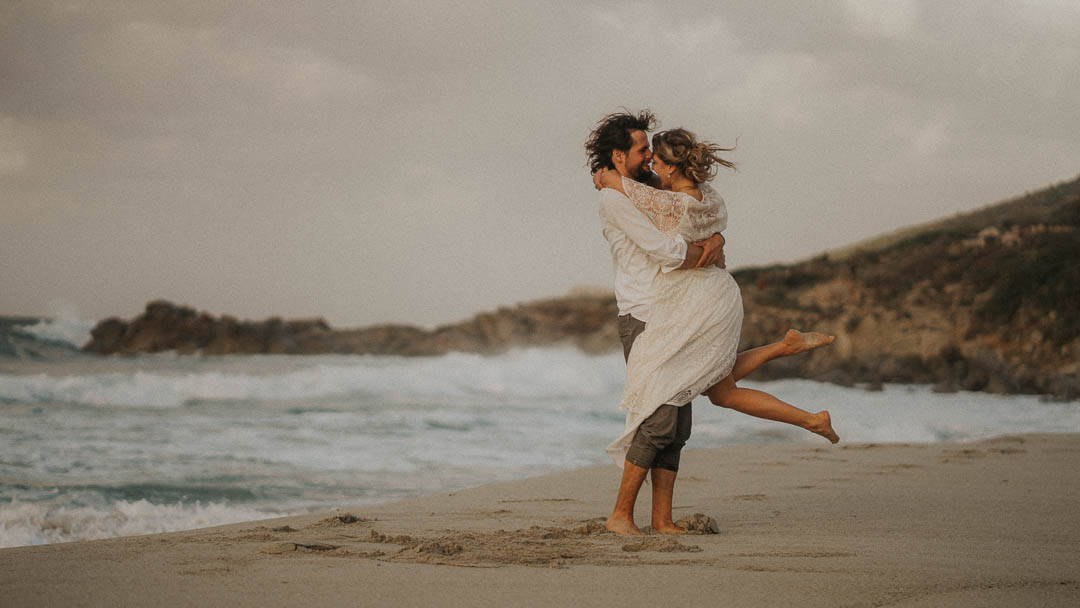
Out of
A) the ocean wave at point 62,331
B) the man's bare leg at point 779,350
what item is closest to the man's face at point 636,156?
the man's bare leg at point 779,350

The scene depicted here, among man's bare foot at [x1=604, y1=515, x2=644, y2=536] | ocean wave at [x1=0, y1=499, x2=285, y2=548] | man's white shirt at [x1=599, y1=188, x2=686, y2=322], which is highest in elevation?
man's white shirt at [x1=599, y1=188, x2=686, y2=322]

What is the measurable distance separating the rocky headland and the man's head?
44.4ft

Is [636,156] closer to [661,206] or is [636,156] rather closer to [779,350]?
[661,206]

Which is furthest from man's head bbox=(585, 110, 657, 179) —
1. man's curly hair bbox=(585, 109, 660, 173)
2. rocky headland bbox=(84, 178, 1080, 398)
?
rocky headland bbox=(84, 178, 1080, 398)

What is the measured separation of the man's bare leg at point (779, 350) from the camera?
156 inches

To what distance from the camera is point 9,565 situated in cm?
278

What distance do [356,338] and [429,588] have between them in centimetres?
4371

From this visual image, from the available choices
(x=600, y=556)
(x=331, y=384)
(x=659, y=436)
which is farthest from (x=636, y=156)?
(x=331, y=384)

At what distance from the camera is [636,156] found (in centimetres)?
396

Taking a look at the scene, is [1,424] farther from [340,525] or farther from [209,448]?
[340,525]

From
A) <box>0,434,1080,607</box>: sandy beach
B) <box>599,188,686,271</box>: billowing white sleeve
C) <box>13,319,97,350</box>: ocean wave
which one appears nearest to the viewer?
<box>0,434,1080,607</box>: sandy beach

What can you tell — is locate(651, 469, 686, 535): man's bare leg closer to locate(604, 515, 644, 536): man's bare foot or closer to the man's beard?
locate(604, 515, 644, 536): man's bare foot

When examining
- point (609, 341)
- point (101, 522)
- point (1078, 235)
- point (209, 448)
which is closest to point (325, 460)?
point (209, 448)

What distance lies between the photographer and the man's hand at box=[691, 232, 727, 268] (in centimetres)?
385
